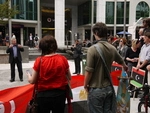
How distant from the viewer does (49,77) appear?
329 cm

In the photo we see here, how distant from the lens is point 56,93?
10.9 feet

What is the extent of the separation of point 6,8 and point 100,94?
20.5 m

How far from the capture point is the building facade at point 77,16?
42.3 metres

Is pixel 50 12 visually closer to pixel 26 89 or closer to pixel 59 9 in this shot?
pixel 59 9

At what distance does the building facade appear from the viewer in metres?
42.3

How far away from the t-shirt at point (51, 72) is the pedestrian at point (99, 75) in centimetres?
34

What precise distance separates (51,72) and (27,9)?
1593 inches

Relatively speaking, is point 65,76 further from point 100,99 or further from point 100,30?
point 100,30

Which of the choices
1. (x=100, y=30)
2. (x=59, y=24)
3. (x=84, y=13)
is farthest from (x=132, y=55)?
(x=84, y=13)

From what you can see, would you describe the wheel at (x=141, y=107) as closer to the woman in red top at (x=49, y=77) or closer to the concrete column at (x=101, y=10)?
the woman in red top at (x=49, y=77)

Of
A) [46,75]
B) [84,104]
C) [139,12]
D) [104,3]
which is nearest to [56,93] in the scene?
[46,75]

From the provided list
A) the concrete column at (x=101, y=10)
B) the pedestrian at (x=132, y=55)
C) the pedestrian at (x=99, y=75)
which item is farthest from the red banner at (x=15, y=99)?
the concrete column at (x=101, y=10)

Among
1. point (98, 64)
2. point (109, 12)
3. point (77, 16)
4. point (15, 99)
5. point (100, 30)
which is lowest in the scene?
point (15, 99)

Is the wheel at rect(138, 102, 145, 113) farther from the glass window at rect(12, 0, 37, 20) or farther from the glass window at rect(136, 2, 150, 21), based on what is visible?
the glass window at rect(136, 2, 150, 21)
